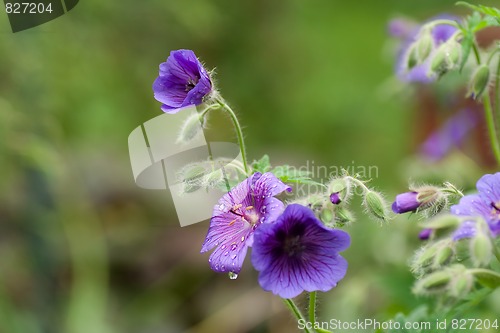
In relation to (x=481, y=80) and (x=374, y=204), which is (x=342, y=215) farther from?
(x=481, y=80)

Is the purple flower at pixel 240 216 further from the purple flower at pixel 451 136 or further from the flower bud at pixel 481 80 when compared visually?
the purple flower at pixel 451 136

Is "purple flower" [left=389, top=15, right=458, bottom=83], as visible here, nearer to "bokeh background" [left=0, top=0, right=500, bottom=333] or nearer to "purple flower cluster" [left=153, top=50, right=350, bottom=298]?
"bokeh background" [left=0, top=0, right=500, bottom=333]

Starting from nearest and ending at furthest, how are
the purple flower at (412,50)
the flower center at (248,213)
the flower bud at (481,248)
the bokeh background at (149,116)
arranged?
the flower bud at (481,248) → the flower center at (248,213) → the purple flower at (412,50) → the bokeh background at (149,116)

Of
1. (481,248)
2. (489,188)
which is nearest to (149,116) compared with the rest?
(489,188)

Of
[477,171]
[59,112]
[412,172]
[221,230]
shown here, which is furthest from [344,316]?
[59,112]

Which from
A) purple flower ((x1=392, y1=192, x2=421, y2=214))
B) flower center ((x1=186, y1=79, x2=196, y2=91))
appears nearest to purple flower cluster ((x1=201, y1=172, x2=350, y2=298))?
purple flower ((x1=392, y1=192, x2=421, y2=214))

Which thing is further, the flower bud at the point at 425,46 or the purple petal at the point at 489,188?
the flower bud at the point at 425,46

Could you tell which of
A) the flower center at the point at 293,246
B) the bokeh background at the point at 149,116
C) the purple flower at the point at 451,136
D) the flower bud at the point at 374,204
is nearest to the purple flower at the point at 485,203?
the flower bud at the point at 374,204
